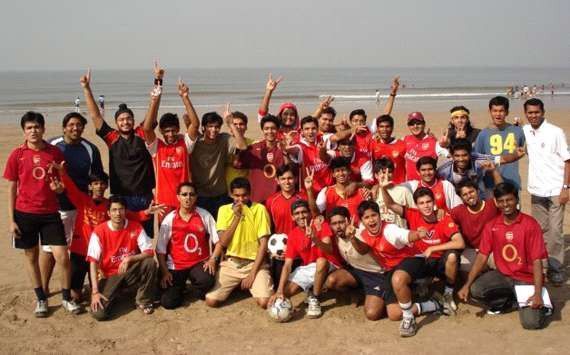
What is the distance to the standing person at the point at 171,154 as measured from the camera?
22.1 ft

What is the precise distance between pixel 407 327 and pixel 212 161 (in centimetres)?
322

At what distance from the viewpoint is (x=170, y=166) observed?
22.2 ft

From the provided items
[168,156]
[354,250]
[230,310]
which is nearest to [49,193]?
[168,156]

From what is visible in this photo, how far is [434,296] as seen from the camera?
6.33 m

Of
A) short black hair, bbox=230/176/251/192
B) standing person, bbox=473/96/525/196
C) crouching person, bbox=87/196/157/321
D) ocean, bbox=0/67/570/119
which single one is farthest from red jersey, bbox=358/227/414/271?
ocean, bbox=0/67/570/119

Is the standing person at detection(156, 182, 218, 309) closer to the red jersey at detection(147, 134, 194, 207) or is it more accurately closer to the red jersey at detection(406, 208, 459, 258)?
the red jersey at detection(147, 134, 194, 207)

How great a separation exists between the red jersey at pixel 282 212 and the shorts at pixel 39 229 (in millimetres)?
2485

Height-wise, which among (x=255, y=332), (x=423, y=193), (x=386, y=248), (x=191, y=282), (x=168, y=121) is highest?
(x=168, y=121)

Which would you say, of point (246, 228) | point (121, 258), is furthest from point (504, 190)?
point (121, 258)

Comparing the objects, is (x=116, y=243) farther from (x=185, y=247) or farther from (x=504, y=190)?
(x=504, y=190)

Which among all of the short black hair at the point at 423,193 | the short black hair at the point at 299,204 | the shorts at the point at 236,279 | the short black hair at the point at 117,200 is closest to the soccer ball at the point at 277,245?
the shorts at the point at 236,279

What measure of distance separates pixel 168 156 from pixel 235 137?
2.96ft

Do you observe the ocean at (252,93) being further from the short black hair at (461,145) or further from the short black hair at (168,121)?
the short black hair at (461,145)

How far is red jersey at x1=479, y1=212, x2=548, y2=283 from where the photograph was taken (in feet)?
18.8
